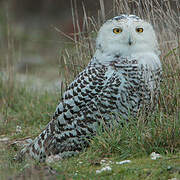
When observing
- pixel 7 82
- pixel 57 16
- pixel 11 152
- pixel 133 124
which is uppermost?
pixel 57 16

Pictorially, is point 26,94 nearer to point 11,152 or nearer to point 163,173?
point 11,152

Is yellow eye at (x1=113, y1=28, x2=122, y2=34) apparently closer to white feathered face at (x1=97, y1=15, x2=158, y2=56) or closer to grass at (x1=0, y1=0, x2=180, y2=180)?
white feathered face at (x1=97, y1=15, x2=158, y2=56)

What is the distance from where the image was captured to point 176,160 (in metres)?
3.63

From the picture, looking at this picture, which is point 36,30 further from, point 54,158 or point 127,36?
point 54,158

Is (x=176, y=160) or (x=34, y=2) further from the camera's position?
(x=34, y=2)

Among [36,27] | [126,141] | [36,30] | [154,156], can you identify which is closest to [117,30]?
[126,141]

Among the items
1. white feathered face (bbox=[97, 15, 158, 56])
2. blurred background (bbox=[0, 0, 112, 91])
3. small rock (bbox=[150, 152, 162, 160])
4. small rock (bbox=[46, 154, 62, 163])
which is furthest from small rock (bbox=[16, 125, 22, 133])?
blurred background (bbox=[0, 0, 112, 91])

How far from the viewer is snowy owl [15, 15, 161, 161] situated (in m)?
4.28

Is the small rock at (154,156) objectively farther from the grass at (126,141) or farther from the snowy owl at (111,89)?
the snowy owl at (111,89)

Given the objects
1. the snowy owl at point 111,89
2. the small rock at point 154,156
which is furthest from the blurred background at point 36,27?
the small rock at point 154,156

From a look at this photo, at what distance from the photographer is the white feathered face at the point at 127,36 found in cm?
430

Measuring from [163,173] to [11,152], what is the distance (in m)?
2.04

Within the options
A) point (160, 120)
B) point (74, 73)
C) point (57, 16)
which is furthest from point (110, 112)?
point (57, 16)

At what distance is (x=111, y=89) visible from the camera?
427cm
